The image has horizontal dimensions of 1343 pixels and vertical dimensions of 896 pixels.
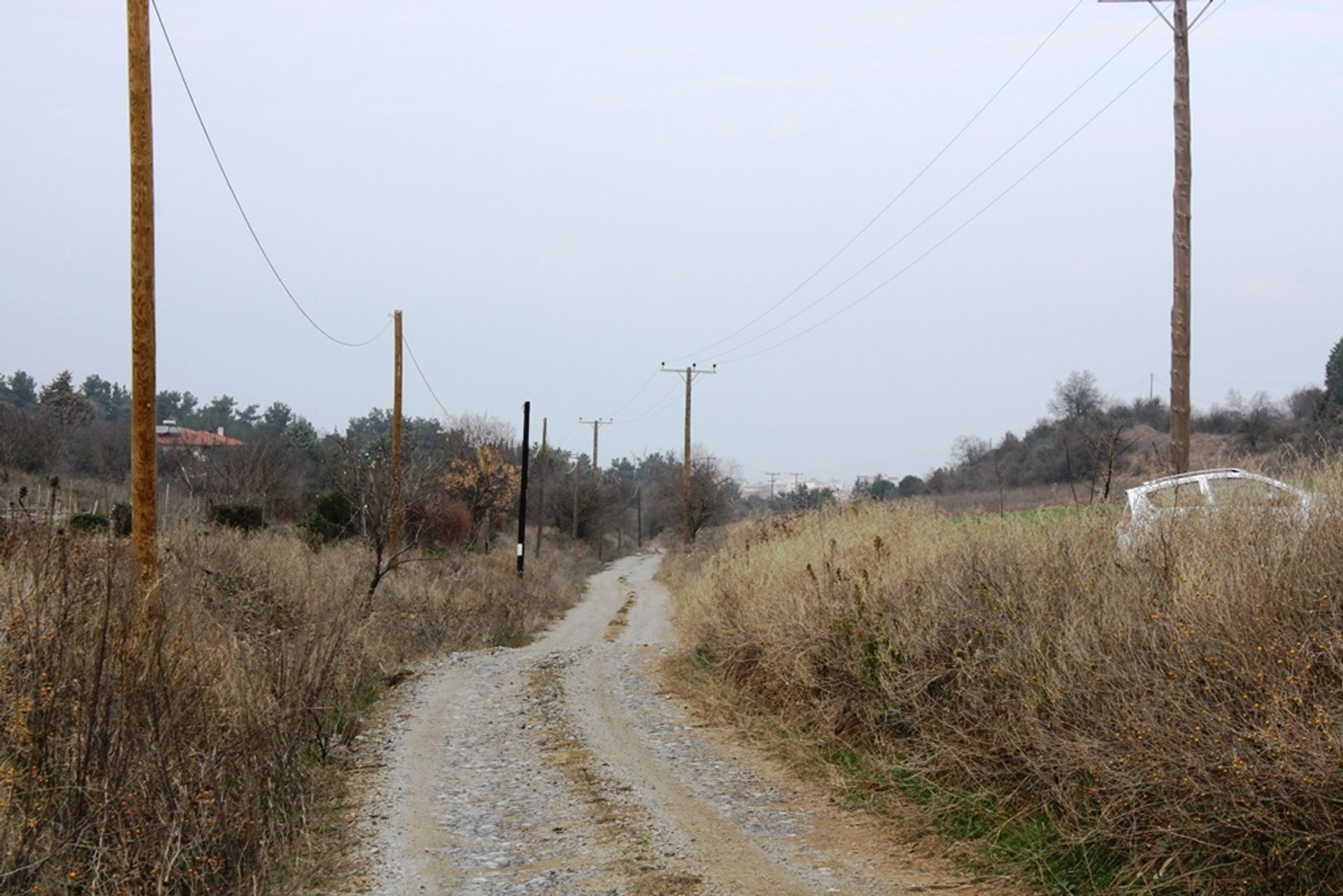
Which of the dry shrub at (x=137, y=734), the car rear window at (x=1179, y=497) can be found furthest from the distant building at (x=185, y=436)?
the car rear window at (x=1179, y=497)

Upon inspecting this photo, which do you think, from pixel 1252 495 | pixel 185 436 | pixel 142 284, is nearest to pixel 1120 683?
pixel 1252 495

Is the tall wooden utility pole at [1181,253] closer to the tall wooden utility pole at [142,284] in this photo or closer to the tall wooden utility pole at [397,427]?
the tall wooden utility pole at [142,284]

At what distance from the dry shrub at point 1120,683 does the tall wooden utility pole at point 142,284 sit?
6808 mm

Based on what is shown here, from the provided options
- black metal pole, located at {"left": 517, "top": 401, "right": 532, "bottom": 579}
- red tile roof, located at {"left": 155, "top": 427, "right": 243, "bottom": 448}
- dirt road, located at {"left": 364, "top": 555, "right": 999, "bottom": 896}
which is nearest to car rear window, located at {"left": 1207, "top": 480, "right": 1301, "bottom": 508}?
dirt road, located at {"left": 364, "top": 555, "right": 999, "bottom": 896}

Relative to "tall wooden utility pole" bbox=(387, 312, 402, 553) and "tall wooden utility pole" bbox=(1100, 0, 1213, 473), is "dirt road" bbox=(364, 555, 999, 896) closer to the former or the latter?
"tall wooden utility pole" bbox=(1100, 0, 1213, 473)

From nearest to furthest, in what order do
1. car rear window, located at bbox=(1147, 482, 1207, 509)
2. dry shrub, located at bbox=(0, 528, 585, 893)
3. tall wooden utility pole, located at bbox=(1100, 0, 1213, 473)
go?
1. dry shrub, located at bbox=(0, 528, 585, 893)
2. car rear window, located at bbox=(1147, 482, 1207, 509)
3. tall wooden utility pole, located at bbox=(1100, 0, 1213, 473)

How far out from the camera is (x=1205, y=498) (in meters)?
8.38

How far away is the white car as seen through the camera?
24.7ft

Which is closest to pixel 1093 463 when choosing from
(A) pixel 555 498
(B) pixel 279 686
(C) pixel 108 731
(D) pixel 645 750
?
(D) pixel 645 750

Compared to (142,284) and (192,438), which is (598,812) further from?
(192,438)

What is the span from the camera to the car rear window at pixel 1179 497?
843cm

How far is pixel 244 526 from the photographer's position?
28031mm

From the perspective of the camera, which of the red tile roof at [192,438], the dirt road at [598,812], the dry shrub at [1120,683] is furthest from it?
the red tile roof at [192,438]

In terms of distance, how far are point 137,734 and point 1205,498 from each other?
24.0ft
